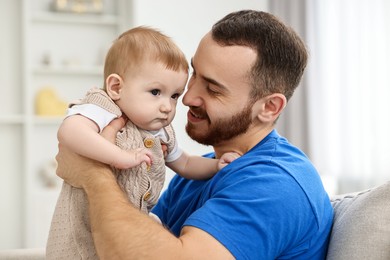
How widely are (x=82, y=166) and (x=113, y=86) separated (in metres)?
0.22

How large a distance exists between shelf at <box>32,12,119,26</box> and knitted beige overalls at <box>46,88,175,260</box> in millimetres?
3506

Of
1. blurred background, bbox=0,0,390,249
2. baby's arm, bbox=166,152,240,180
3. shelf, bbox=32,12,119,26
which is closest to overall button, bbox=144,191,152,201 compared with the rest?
baby's arm, bbox=166,152,240,180

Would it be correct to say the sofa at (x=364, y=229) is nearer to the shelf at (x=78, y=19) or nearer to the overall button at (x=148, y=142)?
the overall button at (x=148, y=142)

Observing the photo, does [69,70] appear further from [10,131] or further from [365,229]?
[365,229]

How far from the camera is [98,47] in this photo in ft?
17.5

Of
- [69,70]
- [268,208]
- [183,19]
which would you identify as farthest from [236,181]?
[69,70]

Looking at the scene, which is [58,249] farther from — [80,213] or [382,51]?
[382,51]

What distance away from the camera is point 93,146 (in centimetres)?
163

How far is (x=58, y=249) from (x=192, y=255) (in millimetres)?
432

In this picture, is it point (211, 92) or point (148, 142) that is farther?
point (211, 92)

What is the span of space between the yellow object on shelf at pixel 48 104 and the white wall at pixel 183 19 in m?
0.82

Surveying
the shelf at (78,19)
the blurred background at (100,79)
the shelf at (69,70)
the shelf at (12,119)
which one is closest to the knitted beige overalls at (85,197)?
the blurred background at (100,79)

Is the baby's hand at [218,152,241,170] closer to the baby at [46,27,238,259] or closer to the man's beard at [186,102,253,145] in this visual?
the man's beard at [186,102,253,145]

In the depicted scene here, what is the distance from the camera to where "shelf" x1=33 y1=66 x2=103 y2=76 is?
5.01 meters
